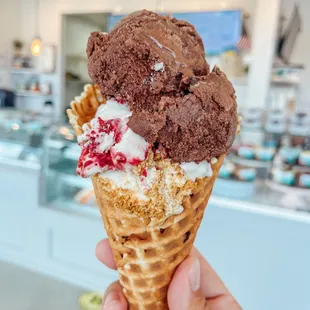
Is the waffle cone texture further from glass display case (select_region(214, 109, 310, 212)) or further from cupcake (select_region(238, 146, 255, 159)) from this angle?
cupcake (select_region(238, 146, 255, 159))

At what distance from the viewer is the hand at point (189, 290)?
1.13 m

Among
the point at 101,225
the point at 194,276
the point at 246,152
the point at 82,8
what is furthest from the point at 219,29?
the point at 194,276

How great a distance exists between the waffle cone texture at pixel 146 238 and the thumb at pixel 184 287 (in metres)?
0.03

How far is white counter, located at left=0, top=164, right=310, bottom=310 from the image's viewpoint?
245 centimetres

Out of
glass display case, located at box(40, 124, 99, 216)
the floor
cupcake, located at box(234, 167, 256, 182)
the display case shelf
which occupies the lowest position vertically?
the floor

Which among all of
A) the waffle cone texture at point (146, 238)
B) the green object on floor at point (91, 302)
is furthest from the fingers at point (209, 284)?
the green object on floor at point (91, 302)

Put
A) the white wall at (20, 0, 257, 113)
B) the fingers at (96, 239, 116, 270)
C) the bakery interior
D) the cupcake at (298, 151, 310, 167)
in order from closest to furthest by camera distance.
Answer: the fingers at (96, 239, 116, 270)
the bakery interior
the cupcake at (298, 151, 310, 167)
the white wall at (20, 0, 257, 113)

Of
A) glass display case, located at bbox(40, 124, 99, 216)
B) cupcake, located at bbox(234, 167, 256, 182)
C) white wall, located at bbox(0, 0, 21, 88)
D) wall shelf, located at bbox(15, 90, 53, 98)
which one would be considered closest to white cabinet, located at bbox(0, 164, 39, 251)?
glass display case, located at bbox(40, 124, 99, 216)

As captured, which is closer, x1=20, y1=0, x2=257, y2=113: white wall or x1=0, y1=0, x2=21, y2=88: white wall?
x1=20, y1=0, x2=257, y2=113: white wall

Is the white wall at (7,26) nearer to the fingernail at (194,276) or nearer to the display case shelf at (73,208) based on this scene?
the display case shelf at (73,208)

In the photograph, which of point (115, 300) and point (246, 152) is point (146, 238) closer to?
point (115, 300)

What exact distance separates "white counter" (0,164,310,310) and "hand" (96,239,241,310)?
116 centimetres

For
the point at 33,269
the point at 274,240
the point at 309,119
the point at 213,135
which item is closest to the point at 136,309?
the point at 213,135

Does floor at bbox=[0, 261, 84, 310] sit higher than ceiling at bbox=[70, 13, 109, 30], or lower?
lower
